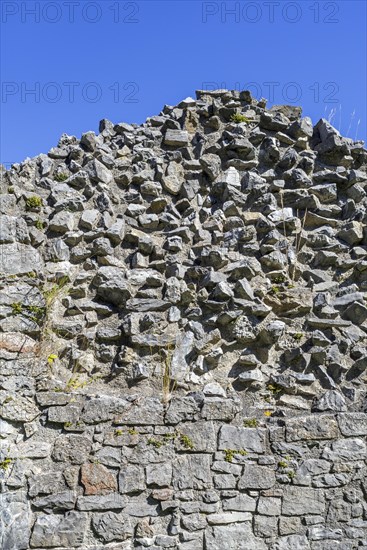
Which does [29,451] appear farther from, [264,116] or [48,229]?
[264,116]

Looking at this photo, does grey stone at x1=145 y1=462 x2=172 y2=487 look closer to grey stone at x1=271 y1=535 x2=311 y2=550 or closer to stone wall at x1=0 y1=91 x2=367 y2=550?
stone wall at x1=0 y1=91 x2=367 y2=550

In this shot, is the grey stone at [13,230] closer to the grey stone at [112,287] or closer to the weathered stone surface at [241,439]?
the grey stone at [112,287]

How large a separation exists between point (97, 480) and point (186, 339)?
5.11 feet

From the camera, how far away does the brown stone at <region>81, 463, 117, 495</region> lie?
15.9 feet

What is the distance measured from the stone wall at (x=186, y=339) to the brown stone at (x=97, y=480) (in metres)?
0.02

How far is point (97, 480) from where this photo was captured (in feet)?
16.0

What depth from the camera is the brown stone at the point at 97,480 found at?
4.86 m

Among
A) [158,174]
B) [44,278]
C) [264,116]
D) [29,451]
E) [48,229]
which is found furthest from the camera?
[264,116]

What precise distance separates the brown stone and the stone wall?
2 cm

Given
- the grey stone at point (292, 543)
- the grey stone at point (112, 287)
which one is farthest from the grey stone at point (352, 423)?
the grey stone at point (112, 287)

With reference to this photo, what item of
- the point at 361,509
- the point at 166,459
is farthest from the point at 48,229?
the point at 361,509

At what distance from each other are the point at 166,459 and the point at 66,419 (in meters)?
0.91

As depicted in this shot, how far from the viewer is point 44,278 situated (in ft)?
19.4

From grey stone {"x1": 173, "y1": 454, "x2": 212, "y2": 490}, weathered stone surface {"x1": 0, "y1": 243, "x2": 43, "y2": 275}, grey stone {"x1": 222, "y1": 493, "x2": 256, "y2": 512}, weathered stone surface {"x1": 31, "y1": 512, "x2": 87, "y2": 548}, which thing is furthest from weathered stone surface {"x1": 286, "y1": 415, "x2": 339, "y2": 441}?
weathered stone surface {"x1": 0, "y1": 243, "x2": 43, "y2": 275}
